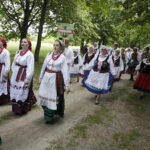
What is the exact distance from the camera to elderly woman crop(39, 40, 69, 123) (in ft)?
18.3

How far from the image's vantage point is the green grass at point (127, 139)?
4.98m

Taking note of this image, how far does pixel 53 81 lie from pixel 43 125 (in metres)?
1.04

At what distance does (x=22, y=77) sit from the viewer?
19.7 ft

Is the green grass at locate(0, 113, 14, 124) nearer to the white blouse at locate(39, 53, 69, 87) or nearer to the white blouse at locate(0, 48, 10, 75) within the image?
the white blouse at locate(0, 48, 10, 75)

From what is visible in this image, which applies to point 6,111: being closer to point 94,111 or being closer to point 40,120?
point 40,120

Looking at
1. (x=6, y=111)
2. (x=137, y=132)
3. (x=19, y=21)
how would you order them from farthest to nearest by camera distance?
1. (x=19, y=21)
2. (x=6, y=111)
3. (x=137, y=132)

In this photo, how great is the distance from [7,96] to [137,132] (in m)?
3.65

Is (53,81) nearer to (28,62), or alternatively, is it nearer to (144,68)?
(28,62)

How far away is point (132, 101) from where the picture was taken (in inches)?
351

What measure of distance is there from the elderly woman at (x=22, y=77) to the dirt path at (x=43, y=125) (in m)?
0.35

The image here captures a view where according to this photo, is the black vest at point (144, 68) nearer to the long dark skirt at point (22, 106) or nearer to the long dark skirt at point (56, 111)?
the long dark skirt at point (56, 111)

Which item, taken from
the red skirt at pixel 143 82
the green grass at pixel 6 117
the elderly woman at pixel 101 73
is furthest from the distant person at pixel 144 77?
the green grass at pixel 6 117

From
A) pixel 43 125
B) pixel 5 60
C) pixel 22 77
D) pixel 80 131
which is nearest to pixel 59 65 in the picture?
pixel 22 77

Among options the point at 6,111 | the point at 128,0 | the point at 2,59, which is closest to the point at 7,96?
the point at 6,111
